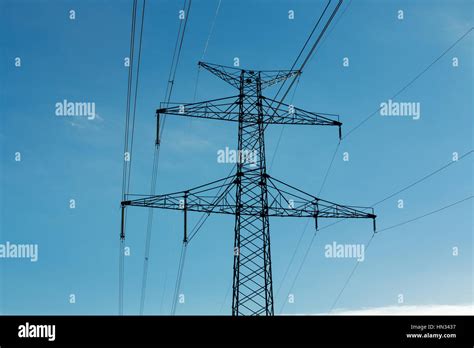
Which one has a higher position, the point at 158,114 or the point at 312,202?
the point at 158,114
